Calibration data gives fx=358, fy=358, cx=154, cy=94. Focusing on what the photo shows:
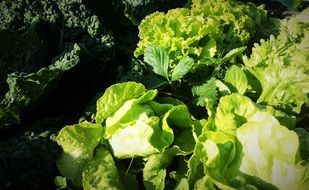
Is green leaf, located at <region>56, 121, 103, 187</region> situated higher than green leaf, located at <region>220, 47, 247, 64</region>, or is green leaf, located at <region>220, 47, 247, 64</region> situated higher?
green leaf, located at <region>220, 47, 247, 64</region>

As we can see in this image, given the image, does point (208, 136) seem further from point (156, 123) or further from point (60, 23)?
point (60, 23)

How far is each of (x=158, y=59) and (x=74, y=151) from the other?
2.39 feet

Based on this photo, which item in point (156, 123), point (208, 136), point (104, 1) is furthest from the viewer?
point (104, 1)

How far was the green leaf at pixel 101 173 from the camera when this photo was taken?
1581mm

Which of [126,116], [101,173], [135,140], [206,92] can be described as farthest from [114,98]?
[206,92]

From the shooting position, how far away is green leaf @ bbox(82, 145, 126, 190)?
62.2 inches

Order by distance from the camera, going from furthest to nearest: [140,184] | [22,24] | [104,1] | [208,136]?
1. [104,1]
2. [22,24]
3. [140,184]
4. [208,136]

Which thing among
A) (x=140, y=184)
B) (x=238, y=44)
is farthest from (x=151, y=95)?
(x=238, y=44)

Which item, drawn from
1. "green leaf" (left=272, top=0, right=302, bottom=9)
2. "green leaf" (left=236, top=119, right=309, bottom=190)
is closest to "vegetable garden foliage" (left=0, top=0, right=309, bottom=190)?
"green leaf" (left=236, top=119, right=309, bottom=190)

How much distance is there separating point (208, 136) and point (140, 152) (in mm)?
330

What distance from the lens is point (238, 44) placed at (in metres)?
2.26

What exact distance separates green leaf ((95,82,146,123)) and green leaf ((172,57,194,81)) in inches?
11.4

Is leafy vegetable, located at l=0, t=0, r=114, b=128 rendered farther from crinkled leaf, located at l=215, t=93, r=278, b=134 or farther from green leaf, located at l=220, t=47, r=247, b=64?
crinkled leaf, located at l=215, t=93, r=278, b=134

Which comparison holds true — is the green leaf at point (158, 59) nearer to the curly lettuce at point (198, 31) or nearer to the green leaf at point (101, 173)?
the curly lettuce at point (198, 31)
